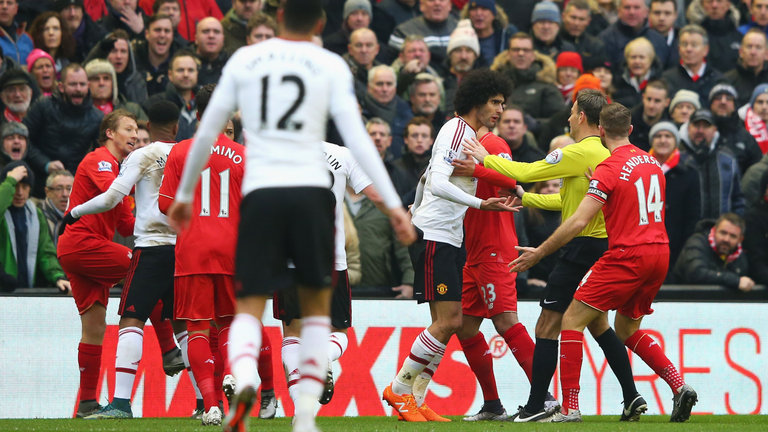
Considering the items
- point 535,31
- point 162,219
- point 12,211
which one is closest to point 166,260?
point 162,219

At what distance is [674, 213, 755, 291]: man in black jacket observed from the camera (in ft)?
41.1

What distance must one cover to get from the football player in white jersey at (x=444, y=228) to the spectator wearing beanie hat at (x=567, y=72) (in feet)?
16.5

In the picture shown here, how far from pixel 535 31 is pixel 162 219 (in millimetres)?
7523

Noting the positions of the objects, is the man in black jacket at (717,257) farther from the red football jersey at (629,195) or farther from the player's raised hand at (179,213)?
the player's raised hand at (179,213)

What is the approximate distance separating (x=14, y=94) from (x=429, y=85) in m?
4.73

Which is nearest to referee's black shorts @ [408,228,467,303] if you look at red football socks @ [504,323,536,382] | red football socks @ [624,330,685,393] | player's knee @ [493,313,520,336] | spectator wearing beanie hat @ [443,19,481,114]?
player's knee @ [493,313,520,336]

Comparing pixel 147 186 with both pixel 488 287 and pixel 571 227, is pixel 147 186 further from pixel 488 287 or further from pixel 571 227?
pixel 571 227

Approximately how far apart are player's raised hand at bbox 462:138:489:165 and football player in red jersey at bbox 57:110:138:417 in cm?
299

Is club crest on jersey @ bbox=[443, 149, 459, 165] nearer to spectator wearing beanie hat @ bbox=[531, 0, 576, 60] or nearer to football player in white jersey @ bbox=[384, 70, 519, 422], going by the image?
football player in white jersey @ bbox=[384, 70, 519, 422]

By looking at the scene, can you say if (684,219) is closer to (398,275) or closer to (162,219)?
(398,275)

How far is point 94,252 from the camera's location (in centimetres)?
1018

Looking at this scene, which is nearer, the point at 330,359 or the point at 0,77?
the point at 330,359

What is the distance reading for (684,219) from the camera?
1330 cm

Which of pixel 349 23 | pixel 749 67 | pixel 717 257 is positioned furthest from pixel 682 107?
pixel 349 23
